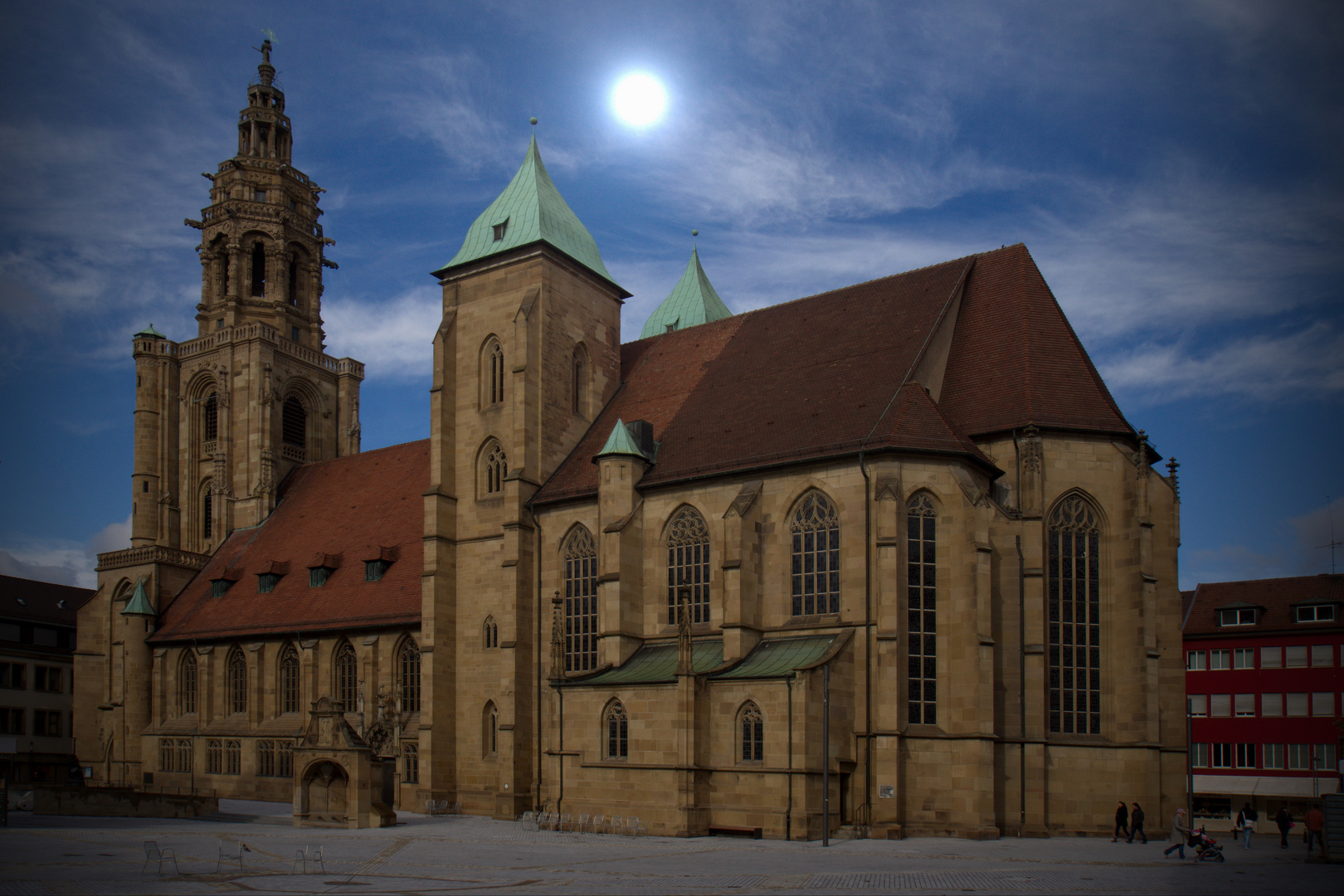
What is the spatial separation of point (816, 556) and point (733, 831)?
785 cm

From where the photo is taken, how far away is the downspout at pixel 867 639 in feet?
106

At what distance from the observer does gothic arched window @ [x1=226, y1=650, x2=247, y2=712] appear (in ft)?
171

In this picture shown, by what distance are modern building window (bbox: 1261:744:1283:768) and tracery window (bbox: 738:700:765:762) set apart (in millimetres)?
31615

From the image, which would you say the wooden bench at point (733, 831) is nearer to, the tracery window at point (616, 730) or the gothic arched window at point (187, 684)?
the tracery window at point (616, 730)

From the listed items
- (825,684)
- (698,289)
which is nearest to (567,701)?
A: (825,684)

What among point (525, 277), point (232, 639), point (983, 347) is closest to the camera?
point (983, 347)

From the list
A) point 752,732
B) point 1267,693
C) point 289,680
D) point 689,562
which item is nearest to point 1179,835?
point 752,732

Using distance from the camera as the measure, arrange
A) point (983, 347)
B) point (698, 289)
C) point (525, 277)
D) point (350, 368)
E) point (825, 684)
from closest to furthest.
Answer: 1. point (825, 684)
2. point (983, 347)
3. point (525, 277)
4. point (698, 289)
5. point (350, 368)

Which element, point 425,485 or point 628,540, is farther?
point 425,485

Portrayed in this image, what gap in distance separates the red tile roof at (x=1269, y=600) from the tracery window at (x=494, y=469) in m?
32.8

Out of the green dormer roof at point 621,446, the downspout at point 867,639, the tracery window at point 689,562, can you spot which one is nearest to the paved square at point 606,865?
the downspout at point 867,639

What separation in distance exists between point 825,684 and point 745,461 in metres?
8.34

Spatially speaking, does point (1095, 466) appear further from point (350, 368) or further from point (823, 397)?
point (350, 368)

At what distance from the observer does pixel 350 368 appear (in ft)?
213
